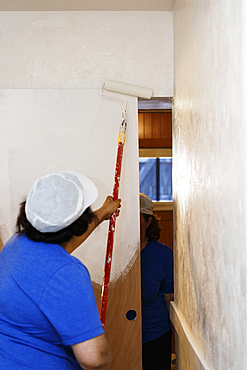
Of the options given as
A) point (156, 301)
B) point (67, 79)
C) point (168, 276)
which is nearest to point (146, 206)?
point (168, 276)

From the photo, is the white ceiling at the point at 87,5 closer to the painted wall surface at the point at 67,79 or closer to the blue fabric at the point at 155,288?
the painted wall surface at the point at 67,79

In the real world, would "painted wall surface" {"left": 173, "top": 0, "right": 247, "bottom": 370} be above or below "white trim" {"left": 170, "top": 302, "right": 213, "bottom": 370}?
above

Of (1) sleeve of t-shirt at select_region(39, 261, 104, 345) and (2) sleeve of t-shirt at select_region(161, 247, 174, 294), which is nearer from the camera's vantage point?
(1) sleeve of t-shirt at select_region(39, 261, 104, 345)

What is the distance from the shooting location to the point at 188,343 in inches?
45.8

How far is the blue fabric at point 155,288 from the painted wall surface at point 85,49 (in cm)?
78

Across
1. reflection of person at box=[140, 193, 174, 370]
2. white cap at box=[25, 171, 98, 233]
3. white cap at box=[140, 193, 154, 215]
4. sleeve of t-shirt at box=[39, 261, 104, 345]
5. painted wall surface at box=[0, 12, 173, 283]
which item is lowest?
reflection of person at box=[140, 193, 174, 370]

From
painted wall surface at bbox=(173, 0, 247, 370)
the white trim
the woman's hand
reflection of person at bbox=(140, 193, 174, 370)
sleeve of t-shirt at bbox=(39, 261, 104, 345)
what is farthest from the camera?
reflection of person at bbox=(140, 193, 174, 370)

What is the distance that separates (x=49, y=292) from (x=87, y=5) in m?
1.29

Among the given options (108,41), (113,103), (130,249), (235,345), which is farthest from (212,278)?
(108,41)

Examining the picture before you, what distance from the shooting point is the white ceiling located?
1.50 m

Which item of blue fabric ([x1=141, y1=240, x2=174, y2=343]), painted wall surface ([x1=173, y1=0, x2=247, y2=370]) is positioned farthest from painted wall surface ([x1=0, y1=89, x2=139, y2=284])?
painted wall surface ([x1=173, y1=0, x2=247, y2=370])

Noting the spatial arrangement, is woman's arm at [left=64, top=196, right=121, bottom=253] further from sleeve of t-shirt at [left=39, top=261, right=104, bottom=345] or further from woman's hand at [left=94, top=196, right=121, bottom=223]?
sleeve of t-shirt at [left=39, top=261, right=104, bottom=345]

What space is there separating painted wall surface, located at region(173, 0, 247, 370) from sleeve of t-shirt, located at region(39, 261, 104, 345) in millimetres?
316

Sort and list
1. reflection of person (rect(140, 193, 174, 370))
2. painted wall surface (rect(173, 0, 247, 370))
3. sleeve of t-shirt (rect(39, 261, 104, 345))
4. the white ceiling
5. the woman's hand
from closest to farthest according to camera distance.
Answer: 1. painted wall surface (rect(173, 0, 247, 370))
2. sleeve of t-shirt (rect(39, 261, 104, 345))
3. the woman's hand
4. the white ceiling
5. reflection of person (rect(140, 193, 174, 370))
